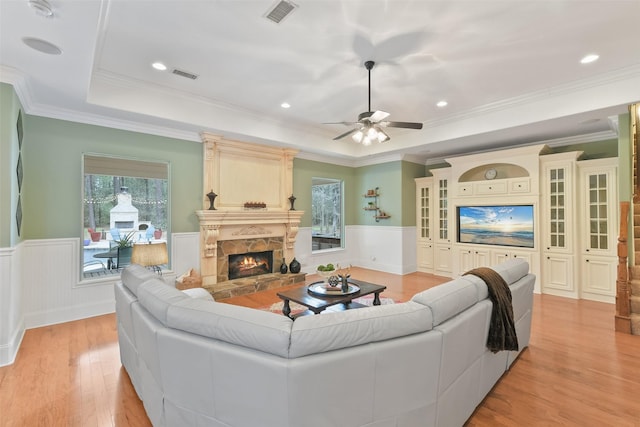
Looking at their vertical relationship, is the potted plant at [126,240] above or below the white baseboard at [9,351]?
above

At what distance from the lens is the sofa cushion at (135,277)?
2288mm

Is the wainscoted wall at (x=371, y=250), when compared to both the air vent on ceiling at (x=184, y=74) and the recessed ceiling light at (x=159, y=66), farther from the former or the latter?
the recessed ceiling light at (x=159, y=66)

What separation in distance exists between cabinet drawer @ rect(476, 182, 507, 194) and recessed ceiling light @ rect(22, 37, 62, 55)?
253 inches

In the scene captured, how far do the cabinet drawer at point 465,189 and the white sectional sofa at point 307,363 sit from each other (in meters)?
4.68

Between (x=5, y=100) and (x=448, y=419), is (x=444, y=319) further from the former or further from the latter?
(x=5, y=100)

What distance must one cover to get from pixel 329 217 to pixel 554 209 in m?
4.57

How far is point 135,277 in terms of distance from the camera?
2377 millimetres

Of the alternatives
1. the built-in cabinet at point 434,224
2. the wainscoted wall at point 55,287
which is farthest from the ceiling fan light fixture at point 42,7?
the built-in cabinet at point 434,224

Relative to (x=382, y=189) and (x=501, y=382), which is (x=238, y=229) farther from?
(x=501, y=382)

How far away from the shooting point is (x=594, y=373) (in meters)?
2.65

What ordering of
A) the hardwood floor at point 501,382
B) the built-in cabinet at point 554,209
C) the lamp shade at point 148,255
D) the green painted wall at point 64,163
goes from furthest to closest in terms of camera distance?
1. the built-in cabinet at point 554,209
2. the lamp shade at point 148,255
3. the green painted wall at point 64,163
4. the hardwood floor at point 501,382

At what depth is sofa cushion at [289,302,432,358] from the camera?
1400mm

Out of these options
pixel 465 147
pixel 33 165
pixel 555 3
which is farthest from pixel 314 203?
pixel 555 3

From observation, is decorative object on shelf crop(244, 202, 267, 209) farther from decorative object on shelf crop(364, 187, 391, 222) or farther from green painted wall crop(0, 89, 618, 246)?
decorative object on shelf crop(364, 187, 391, 222)
